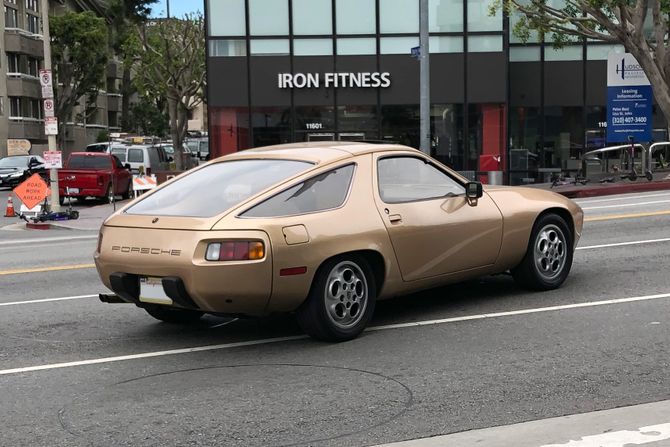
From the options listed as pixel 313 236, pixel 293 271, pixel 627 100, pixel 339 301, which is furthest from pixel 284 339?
pixel 627 100

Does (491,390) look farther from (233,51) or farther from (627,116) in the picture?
(233,51)

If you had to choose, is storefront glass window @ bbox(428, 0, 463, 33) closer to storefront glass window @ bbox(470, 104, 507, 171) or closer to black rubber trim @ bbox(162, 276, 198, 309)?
storefront glass window @ bbox(470, 104, 507, 171)

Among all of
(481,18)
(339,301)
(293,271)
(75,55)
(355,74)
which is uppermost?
(75,55)

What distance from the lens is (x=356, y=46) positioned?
95.8 feet

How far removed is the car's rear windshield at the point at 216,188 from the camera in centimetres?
659

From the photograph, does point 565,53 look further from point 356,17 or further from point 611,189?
point 611,189

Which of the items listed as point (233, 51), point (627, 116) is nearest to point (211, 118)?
point (233, 51)

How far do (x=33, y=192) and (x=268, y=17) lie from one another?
36.3ft

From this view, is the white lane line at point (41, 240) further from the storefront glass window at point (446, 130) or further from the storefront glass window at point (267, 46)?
the storefront glass window at point (446, 130)

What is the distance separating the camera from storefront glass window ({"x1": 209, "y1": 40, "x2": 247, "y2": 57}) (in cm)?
2897

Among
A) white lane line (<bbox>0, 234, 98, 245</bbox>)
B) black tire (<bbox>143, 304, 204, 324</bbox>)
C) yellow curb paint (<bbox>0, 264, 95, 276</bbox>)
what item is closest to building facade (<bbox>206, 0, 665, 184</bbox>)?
white lane line (<bbox>0, 234, 98, 245</bbox>)

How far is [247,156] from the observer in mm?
7348

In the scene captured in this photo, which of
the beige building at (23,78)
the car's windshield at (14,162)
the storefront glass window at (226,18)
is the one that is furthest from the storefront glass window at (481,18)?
the beige building at (23,78)

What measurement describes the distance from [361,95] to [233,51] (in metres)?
4.61
